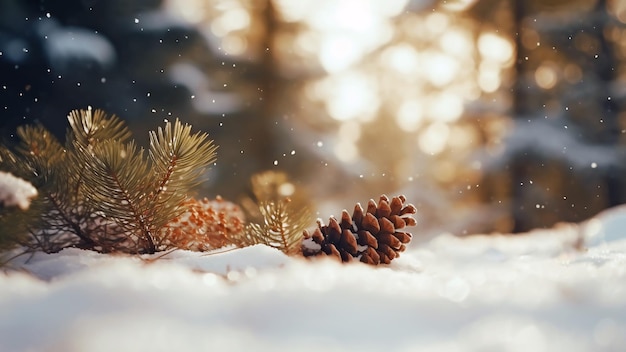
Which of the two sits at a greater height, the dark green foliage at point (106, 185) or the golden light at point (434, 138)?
the golden light at point (434, 138)

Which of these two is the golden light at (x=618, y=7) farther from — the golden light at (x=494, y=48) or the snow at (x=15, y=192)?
the snow at (x=15, y=192)

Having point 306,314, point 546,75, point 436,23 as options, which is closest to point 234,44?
point 436,23

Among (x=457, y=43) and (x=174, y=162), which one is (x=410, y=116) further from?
(x=174, y=162)

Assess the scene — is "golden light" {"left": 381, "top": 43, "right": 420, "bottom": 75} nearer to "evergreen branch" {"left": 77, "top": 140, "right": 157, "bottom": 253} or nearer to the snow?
"evergreen branch" {"left": 77, "top": 140, "right": 157, "bottom": 253}

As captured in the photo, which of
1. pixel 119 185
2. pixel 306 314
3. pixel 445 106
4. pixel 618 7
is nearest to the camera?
pixel 306 314

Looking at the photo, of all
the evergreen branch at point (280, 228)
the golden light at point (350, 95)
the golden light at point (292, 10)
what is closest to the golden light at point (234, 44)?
the golden light at point (292, 10)

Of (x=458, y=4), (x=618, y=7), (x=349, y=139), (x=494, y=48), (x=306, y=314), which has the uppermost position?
(x=458, y=4)
